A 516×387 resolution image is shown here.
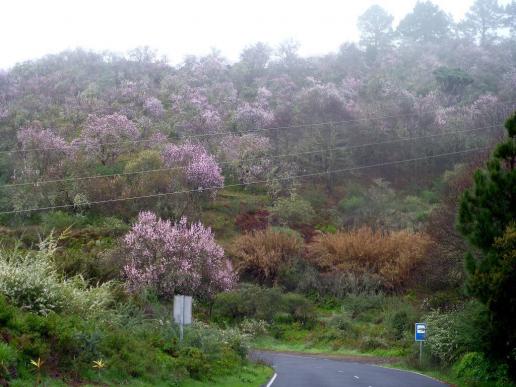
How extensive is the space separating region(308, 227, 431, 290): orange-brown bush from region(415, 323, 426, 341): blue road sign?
13900 mm

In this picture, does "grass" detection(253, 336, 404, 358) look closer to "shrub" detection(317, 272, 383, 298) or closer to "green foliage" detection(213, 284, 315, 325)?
"green foliage" detection(213, 284, 315, 325)

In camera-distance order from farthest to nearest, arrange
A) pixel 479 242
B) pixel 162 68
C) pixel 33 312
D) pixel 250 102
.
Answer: pixel 162 68 → pixel 250 102 → pixel 479 242 → pixel 33 312

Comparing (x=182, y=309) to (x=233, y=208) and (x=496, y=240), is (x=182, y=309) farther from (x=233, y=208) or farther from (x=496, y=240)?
(x=233, y=208)

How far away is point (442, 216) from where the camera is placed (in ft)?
99.2

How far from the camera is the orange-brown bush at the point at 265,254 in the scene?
4238cm

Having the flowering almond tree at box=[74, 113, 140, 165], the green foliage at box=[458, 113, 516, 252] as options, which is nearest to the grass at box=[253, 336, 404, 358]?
the green foliage at box=[458, 113, 516, 252]

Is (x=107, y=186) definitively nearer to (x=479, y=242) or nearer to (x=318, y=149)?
(x=318, y=149)

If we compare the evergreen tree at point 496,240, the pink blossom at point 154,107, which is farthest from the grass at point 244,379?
the pink blossom at point 154,107

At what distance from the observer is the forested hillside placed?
1664 centimetres

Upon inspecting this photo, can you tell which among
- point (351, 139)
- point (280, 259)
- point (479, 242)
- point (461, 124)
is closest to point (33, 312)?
point (479, 242)

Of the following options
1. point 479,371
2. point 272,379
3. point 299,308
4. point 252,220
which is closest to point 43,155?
point 252,220

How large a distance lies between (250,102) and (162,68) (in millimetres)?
17941

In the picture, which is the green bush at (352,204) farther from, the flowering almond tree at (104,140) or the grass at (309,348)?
the flowering almond tree at (104,140)

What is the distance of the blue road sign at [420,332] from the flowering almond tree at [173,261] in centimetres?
1246
